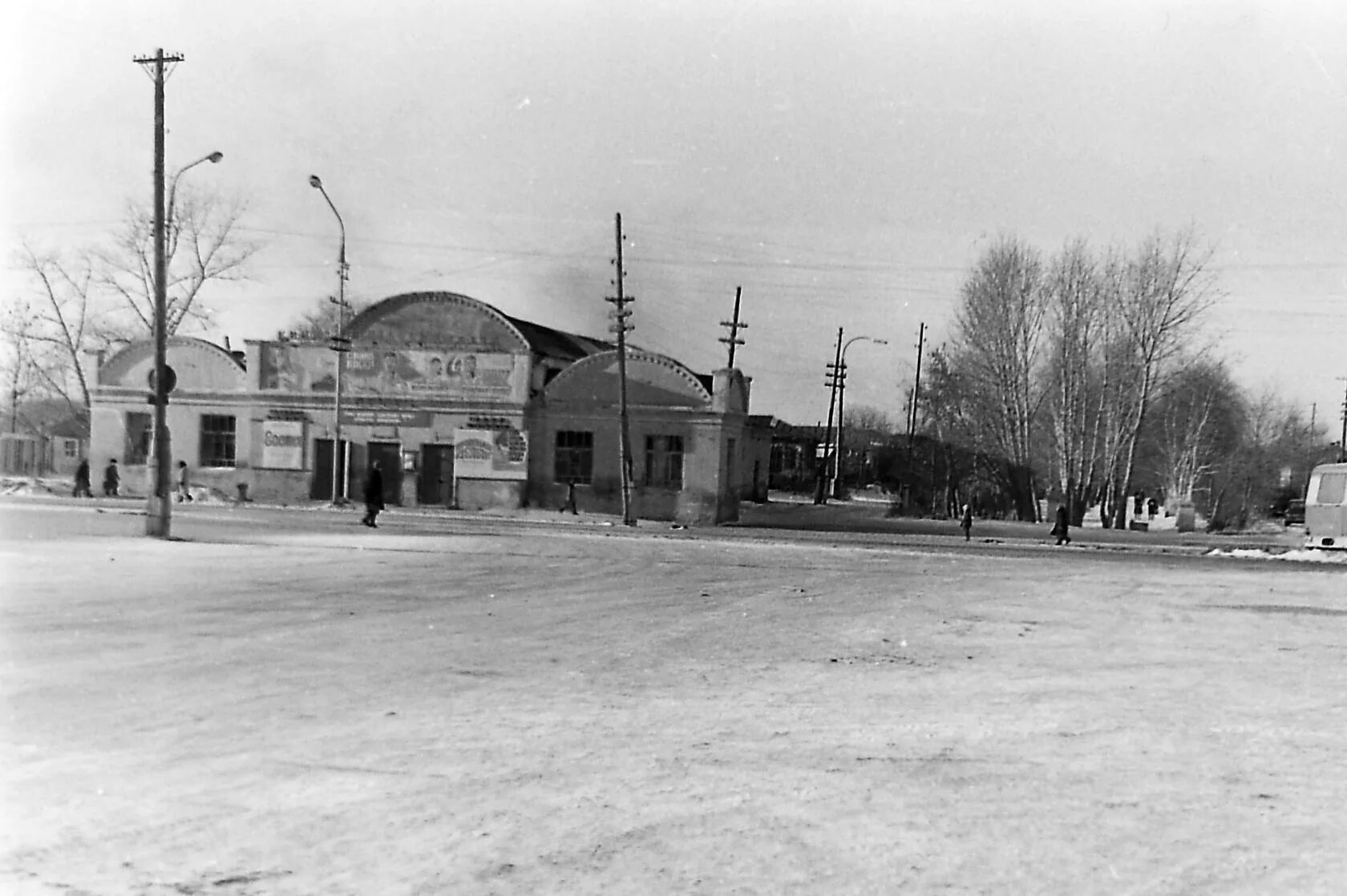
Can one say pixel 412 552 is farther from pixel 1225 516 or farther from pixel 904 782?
pixel 1225 516

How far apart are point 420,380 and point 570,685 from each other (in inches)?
1219

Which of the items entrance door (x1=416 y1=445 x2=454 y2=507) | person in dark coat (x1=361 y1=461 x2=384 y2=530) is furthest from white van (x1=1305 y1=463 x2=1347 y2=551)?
entrance door (x1=416 y1=445 x2=454 y2=507)

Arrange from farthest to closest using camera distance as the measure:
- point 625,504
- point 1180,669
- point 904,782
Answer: point 625,504 < point 1180,669 < point 904,782

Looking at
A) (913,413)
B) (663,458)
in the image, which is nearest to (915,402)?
(913,413)

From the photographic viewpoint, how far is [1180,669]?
980 centimetres

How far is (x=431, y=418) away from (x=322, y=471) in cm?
426

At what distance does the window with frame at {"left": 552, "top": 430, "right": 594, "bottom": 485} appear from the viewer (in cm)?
3722

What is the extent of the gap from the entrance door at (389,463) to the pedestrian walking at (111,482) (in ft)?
27.4

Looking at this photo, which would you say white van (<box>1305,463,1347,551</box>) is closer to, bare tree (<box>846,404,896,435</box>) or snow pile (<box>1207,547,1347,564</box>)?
snow pile (<box>1207,547,1347,564</box>)

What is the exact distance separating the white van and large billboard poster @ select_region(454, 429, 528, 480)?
2374 cm

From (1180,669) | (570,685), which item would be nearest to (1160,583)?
(1180,669)

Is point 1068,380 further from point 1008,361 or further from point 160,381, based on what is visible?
point 160,381

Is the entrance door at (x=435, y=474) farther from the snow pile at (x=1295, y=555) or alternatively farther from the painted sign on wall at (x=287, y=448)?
the snow pile at (x=1295, y=555)

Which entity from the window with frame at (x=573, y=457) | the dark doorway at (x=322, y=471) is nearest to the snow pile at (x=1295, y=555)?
the window with frame at (x=573, y=457)
